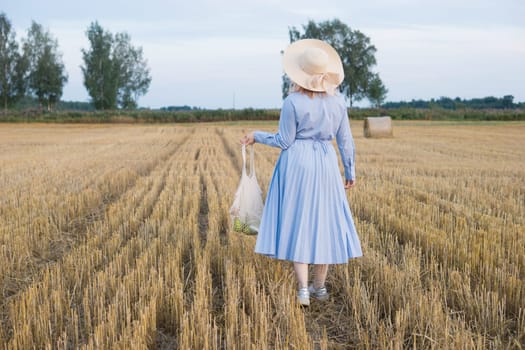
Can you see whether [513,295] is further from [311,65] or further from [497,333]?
[311,65]

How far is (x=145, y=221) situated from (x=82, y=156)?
9469 mm

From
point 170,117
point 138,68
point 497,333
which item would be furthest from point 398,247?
point 138,68

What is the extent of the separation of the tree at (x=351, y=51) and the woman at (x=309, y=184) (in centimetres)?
6713

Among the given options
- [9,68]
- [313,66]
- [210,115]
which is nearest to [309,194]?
[313,66]

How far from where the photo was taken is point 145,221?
6.78 meters

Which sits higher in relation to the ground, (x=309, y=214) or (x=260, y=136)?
(x=260, y=136)

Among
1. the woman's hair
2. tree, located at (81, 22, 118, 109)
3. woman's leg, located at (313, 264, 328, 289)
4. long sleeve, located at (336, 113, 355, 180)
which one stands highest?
tree, located at (81, 22, 118, 109)

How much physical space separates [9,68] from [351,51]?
39.5m

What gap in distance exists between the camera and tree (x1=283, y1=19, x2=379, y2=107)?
231ft

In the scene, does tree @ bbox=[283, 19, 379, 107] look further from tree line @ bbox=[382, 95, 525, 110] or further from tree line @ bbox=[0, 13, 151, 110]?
tree line @ bbox=[0, 13, 151, 110]

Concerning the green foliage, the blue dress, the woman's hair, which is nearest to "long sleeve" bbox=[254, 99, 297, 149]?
the blue dress

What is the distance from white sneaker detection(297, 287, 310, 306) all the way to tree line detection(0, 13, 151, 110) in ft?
214

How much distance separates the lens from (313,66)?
4145 millimetres

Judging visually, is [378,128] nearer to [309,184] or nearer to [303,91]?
[303,91]
